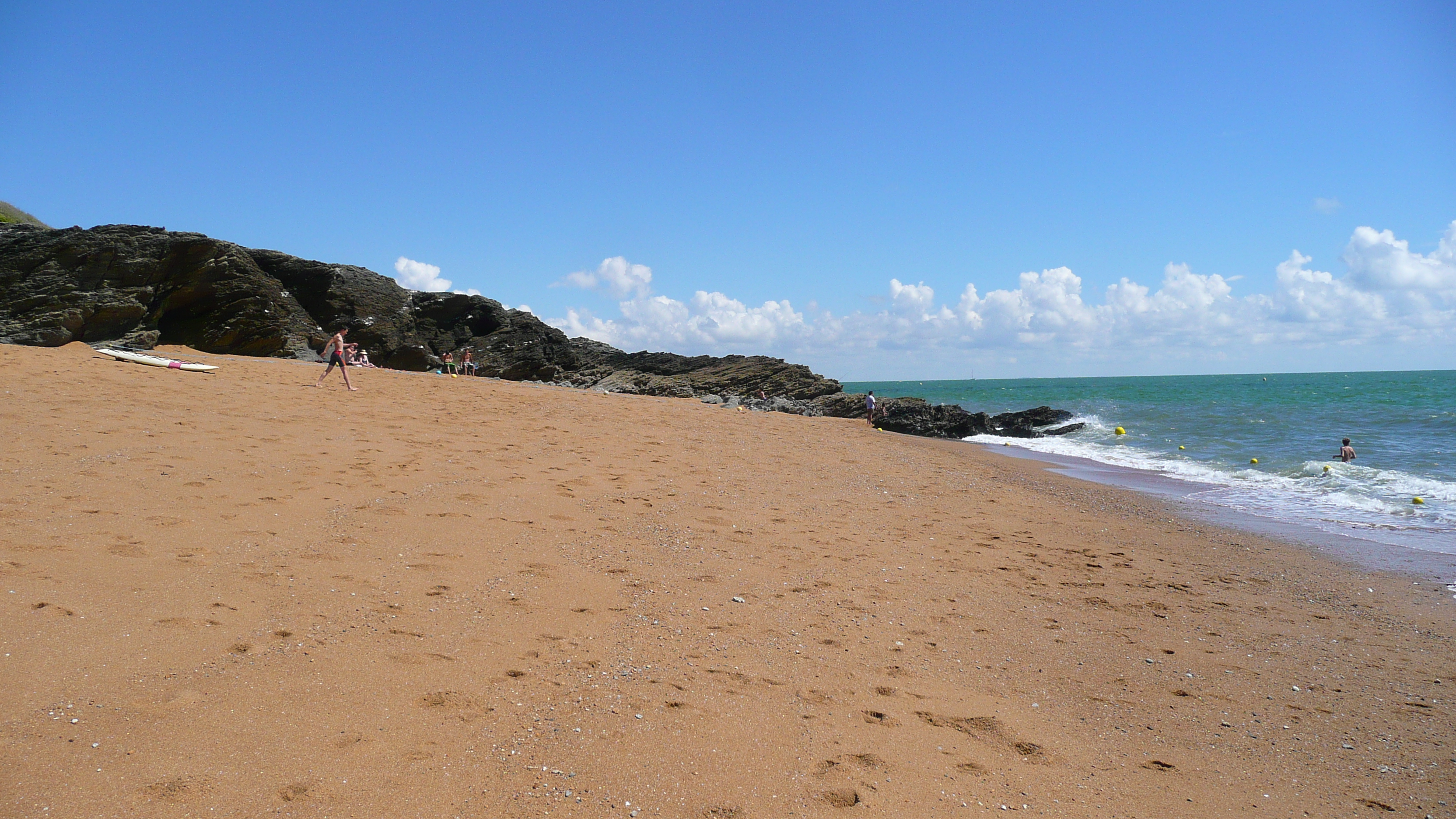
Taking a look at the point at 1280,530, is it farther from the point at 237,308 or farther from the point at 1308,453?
the point at 237,308

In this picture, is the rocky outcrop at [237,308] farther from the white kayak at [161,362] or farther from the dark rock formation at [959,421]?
the dark rock formation at [959,421]

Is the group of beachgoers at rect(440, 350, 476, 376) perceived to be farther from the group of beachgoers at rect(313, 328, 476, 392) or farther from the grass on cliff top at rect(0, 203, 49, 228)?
the grass on cliff top at rect(0, 203, 49, 228)

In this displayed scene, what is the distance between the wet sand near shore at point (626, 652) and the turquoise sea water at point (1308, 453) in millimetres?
3786

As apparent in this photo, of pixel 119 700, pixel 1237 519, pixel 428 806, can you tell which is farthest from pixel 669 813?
pixel 1237 519

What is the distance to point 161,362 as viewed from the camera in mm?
13133

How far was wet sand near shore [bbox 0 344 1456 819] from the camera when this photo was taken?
9.52 feet

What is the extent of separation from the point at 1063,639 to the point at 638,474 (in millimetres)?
5290

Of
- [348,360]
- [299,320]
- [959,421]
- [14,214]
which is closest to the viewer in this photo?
[348,360]

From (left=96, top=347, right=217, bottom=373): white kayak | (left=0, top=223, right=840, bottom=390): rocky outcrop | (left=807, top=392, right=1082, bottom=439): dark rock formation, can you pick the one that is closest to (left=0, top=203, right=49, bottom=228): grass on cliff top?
(left=0, top=223, right=840, bottom=390): rocky outcrop

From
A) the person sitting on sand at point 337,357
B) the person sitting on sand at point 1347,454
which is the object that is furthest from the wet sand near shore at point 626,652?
the person sitting on sand at point 1347,454

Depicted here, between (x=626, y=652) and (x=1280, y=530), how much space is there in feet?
31.5

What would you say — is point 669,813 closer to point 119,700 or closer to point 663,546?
point 119,700

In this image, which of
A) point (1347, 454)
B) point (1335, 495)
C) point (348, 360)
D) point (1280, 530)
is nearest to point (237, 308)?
point (348, 360)

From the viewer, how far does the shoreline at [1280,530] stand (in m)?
7.62
